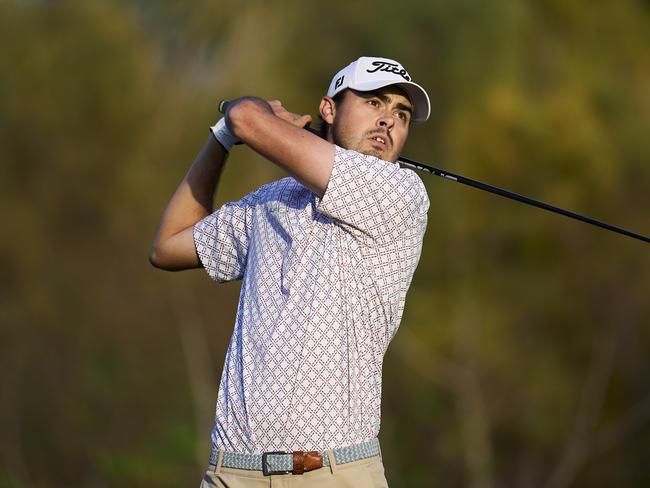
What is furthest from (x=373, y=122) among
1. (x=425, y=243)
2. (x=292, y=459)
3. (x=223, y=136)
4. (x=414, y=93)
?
(x=425, y=243)

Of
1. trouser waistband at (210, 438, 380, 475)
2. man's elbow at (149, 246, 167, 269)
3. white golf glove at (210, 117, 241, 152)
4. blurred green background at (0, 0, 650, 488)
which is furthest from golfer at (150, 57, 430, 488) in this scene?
blurred green background at (0, 0, 650, 488)

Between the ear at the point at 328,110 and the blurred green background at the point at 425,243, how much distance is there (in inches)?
375

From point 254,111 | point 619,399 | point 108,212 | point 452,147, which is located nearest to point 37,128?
point 108,212

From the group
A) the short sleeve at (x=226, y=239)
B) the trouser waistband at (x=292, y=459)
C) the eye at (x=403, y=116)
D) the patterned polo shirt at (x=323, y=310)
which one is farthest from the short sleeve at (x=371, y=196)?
the trouser waistband at (x=292, y=459)

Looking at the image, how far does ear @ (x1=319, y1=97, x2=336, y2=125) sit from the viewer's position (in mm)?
2984

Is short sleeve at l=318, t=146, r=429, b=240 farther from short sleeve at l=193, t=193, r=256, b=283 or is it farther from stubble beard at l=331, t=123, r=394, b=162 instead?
short sleeve at l=193, t=193, r=256, b=283

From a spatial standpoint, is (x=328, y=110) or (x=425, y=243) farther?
(x=425, y=243)

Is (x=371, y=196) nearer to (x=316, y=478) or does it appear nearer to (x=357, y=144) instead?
(x=357, y=144)

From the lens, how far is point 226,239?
3020mm

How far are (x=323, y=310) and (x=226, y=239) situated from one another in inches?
18.6

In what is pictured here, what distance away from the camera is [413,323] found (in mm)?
13164

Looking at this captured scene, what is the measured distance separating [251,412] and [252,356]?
4.7 inches

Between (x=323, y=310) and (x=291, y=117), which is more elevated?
(x=291, y=117)

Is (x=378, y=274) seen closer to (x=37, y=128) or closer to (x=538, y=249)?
(x=538, y=249)
